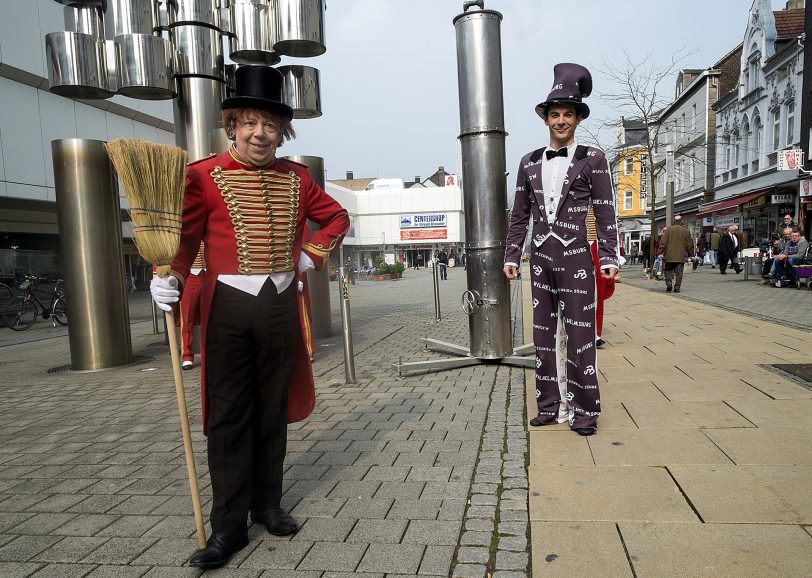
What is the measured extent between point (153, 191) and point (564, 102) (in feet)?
8.63

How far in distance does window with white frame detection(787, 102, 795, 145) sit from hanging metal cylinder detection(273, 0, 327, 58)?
2415 centimetres

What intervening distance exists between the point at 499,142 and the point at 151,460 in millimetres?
4305

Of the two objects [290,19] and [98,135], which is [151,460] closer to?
[290,19]

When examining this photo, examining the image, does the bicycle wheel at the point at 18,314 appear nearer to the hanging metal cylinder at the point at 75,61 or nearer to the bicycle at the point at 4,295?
the bicycle at the point at 4,295

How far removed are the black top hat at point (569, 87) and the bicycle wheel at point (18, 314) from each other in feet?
44.3

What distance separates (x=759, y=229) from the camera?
28688mm

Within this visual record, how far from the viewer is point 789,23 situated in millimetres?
27812

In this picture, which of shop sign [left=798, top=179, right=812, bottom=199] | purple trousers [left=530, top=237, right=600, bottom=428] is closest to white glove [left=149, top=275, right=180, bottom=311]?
purple trousers [left=530, top=237, right=600, bottom=428]

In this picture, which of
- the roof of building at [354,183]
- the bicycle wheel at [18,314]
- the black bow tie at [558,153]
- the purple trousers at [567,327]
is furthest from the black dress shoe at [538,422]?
the roof of building at [354,183]

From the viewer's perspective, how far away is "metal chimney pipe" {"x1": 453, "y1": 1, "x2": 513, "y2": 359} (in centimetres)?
611

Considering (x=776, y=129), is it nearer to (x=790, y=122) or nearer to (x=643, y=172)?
(x=790, y=122)

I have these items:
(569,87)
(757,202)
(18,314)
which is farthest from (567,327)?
(757,202)

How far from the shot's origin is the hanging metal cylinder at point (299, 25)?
7.14 m

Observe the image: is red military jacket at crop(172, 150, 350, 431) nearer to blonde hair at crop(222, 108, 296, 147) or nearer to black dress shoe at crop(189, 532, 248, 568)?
blonde hair at crop(222, 108, 296, 147)
